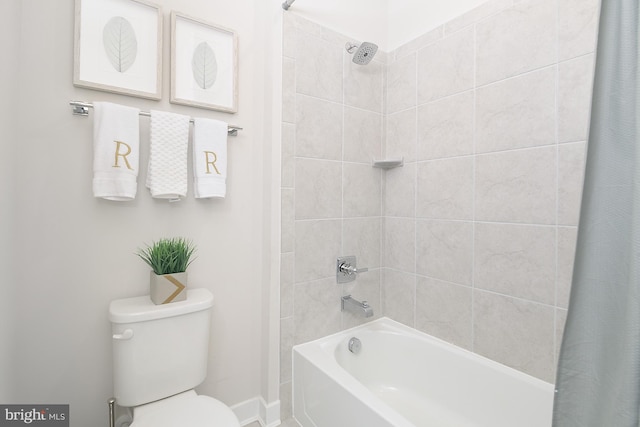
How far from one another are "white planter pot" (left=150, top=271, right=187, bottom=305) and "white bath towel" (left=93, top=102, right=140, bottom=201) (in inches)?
13.5

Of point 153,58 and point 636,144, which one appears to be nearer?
point 636,144

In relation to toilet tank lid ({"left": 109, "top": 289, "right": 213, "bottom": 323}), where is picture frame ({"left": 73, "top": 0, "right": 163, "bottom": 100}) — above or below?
above

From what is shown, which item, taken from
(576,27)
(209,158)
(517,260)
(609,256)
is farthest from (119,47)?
(517,260)

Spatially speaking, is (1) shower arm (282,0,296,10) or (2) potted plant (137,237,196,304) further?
(1) shower arm (282,0,296,10)

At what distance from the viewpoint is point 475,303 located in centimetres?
144

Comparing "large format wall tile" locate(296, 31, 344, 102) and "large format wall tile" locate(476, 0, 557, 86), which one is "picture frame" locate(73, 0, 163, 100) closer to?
"large format wall tile" locate(296, 31, 344, 102)

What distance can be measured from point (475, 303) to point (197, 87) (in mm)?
1679

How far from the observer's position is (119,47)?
119 centimetres

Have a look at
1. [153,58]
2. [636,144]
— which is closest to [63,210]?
[153,58]

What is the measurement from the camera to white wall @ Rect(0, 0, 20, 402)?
982 mm

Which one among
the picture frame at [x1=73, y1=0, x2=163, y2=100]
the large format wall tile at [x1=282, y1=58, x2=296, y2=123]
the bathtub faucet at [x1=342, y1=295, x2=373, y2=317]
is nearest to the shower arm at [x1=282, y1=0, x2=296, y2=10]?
the large format wall tile at [x1=282, y1=58, x2=296, y2=123]

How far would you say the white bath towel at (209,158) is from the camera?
131cm

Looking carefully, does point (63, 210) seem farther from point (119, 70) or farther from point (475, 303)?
point (475, 303)

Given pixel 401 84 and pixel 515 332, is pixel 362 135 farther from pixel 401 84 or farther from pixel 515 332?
pixel 515 332
